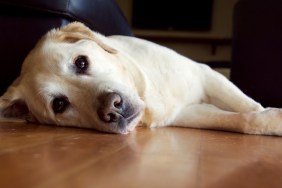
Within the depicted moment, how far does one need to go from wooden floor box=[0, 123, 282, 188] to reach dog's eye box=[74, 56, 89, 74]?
23 centimetres

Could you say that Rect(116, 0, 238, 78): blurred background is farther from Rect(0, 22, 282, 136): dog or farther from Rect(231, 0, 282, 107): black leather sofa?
Rect(0, 22, 282, 136): dog

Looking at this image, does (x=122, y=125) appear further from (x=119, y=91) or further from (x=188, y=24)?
(x=188, y=24)

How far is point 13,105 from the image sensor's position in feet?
6.36

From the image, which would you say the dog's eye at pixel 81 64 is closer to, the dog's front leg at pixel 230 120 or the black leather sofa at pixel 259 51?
the dog's front leg at pixel 230 120

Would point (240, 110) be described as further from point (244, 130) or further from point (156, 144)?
point (156, 144)

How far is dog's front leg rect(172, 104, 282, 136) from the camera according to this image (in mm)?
1681

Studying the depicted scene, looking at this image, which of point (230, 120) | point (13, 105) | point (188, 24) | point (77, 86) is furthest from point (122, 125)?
point (188, 24)

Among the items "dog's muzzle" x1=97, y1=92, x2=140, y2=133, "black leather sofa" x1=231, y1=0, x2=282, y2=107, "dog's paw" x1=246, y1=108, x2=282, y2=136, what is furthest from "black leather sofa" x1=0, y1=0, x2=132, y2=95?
"black leather sofa" x1=231, y1=0, x2=282, y2=107

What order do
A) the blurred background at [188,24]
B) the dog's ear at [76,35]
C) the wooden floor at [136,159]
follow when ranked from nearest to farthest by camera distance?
the wooden floor at [136,159] < the dog's ear at [76,35] < the blurred background at [188,24]

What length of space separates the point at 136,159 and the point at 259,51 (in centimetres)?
189

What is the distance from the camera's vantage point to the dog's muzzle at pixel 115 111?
1.56 metres

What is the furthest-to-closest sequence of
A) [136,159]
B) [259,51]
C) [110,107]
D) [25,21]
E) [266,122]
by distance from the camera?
[259,51]
[25,21]
[266,122]
[110,107]
[136,159]

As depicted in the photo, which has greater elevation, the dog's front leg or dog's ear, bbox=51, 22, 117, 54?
dog's ear, bbox=51, 22, 117, 54

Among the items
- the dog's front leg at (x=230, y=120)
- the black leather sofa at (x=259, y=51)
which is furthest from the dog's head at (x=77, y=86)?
the black leather sofa at (x=259, y=51)
